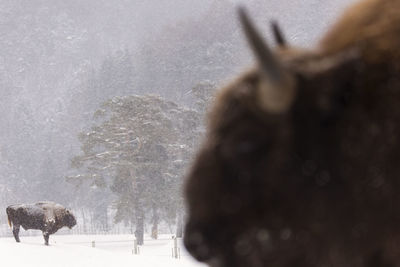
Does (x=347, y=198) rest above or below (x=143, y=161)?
below

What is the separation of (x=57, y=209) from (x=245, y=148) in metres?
18.0

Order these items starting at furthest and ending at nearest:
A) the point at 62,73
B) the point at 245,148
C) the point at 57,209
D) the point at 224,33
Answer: the point at 62,73
the point at 224,33
the point at 57,209
the point at 245,148

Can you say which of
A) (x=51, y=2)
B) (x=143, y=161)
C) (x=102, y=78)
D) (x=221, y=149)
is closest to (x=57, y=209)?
(x=221, y=149)

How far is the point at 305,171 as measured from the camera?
2.12 m

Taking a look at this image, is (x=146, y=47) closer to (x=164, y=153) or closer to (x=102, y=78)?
(x=102, y=78)

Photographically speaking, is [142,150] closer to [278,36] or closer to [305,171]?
[278,36]

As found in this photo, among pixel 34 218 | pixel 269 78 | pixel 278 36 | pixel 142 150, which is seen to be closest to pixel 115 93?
pixel 142 150

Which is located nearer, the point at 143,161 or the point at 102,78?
the point at 143,161

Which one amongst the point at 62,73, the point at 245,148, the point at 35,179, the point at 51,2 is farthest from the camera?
the point at 51,2

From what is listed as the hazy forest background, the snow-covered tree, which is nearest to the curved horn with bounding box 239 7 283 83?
the hazy forest background

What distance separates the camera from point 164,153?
41.2 m

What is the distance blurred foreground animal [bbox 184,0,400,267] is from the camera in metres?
2.09

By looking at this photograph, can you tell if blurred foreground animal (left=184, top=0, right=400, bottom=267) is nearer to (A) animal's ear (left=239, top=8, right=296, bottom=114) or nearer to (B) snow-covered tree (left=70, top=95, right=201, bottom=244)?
(A) animal's ear (left=239, top=8, right=296, bottom=114)

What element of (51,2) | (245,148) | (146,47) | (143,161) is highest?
(51,2)
